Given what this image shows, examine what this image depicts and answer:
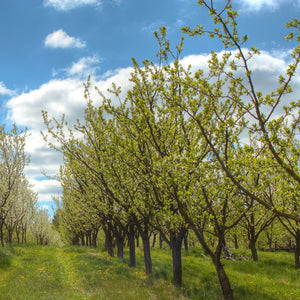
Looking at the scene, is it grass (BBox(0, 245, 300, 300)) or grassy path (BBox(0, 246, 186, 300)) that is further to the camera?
grass (BBox(0, 245, 300, 300))

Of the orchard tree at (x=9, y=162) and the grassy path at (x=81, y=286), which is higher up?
the orchard tree at (x=9, y=162)

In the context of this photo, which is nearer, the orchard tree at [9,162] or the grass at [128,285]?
the grass at [128,285]

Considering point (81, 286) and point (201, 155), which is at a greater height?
point (201, 155)

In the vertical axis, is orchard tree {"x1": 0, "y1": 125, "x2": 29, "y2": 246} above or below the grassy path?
above

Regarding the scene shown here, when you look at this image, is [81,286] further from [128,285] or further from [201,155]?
[201,155]

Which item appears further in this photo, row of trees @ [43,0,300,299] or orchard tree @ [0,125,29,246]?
orchard tree @ [0,125,29,246]

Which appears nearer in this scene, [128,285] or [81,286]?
[128,285]

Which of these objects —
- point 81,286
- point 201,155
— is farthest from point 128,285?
point 201,155

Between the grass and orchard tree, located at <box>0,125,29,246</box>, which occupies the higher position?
orchard tree, located at <box>0,125,29,246</box>

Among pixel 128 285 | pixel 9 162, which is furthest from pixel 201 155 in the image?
pixel 9 162

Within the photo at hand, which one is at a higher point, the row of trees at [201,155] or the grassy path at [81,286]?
the row of trees at [201,155]

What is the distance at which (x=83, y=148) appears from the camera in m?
15.6

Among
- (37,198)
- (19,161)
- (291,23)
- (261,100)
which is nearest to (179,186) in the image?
(261,100)

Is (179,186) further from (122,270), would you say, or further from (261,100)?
(122,270)
